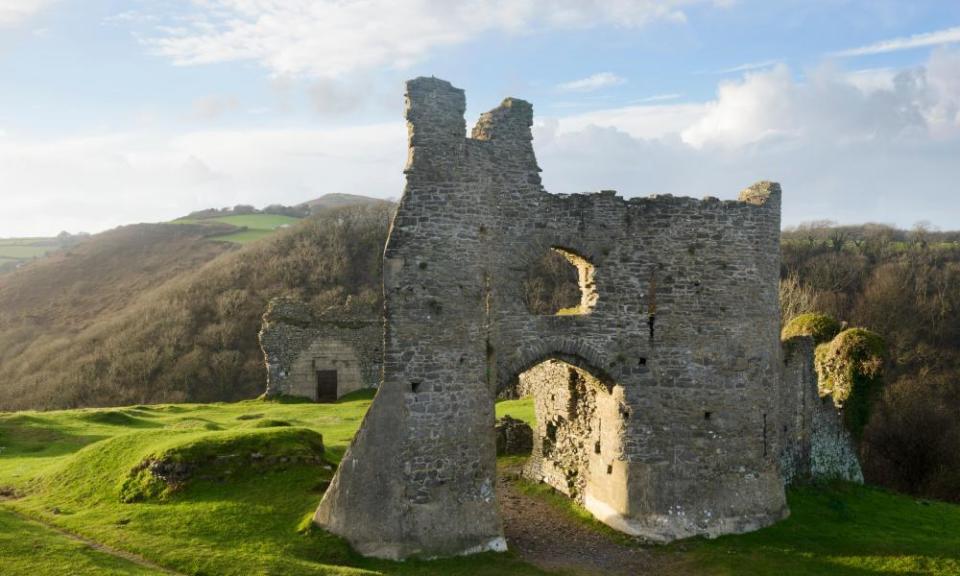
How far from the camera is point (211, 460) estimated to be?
14.7 meters

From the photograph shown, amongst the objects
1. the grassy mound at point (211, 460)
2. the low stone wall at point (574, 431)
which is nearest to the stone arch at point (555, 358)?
the low stone wall at point (574, 431)

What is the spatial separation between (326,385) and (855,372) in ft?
70.8

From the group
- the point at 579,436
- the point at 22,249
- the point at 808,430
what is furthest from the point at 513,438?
the point at 22,249

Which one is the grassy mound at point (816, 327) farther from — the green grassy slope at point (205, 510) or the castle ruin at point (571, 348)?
the green grassy slope at point (205, 510)

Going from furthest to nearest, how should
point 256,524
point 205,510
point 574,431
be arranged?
point 574,431 → point 205,510 → point 256,524

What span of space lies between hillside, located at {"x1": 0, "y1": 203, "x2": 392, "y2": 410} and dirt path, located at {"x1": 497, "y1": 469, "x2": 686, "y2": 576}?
1950 centimetres

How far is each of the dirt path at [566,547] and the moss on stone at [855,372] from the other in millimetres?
8708

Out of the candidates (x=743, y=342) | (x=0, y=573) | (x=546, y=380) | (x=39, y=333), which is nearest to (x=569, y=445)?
(x=546, y=380)

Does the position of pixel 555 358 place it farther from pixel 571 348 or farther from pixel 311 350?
pixel 311 350

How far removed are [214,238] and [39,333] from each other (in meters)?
22.5

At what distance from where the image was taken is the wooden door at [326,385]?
33.2 meters

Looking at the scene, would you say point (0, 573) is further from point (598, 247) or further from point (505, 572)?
point (598, 247)

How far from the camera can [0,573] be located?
34.1ft

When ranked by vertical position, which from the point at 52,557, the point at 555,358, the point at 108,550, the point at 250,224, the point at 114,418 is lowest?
the point at 108,550
